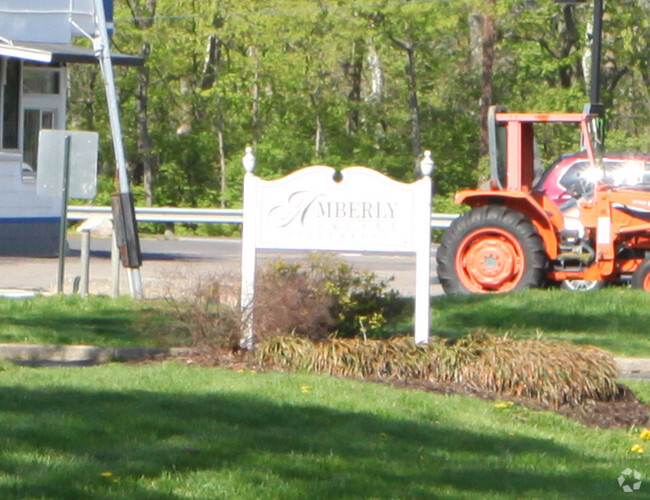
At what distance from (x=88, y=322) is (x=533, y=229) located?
5.79 meters

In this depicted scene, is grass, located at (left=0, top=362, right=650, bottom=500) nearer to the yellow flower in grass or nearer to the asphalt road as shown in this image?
the yellow flower in grass

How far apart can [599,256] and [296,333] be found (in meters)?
6.49

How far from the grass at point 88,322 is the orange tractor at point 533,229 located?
4535mm

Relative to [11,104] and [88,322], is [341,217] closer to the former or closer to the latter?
[88,322]

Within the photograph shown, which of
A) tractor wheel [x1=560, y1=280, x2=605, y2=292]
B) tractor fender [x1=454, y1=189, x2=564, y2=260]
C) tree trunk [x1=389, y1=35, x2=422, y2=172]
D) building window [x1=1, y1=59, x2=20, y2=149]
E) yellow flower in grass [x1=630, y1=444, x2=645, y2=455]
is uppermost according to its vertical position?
tree trunk [x1=389, y1=35, x2=422, y2=172]

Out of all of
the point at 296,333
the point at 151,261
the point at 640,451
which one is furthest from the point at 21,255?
the point at 640,451

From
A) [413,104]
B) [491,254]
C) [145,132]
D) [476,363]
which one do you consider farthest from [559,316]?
[145,132]

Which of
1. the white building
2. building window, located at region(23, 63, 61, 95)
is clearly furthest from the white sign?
building window, located at region(23, 63, 61, 95)

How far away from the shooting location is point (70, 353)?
1088cm

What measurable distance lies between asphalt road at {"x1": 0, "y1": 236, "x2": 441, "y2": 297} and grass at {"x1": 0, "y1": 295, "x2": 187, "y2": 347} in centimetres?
34

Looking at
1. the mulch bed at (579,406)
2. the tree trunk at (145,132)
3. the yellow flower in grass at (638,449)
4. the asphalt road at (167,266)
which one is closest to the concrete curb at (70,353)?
the asphalt road at (167,266)

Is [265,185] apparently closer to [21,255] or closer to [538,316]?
[538,316]

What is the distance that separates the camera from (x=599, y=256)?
591 inches

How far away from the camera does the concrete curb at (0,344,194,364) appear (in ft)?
35.2
